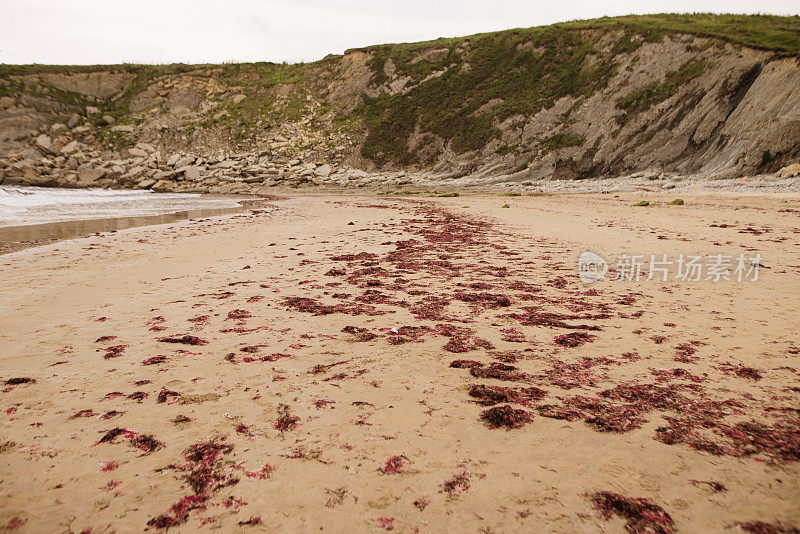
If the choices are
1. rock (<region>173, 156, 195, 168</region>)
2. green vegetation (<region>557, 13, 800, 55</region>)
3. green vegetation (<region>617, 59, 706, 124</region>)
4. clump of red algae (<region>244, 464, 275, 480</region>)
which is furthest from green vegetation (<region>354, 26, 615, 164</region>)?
clump of red algae (<region>244, 464, 275, 480</region>)

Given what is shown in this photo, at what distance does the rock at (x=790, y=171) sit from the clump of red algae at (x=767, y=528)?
26.6m

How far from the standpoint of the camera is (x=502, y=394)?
3221 millimetres

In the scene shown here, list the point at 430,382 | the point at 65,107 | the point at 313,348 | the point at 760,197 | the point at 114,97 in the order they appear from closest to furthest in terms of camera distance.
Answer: the point at 430,382
the point at 313,348
the point at 760,197
the point at 65,107
the point at 114,97

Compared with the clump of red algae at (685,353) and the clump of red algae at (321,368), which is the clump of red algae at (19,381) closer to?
the clump of red algae at (321,368)

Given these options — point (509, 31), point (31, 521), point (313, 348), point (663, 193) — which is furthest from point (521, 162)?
point (31, 521)

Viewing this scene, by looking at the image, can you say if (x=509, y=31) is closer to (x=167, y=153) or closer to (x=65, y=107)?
(x=167, y=153)

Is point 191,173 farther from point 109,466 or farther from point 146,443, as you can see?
point 109,466

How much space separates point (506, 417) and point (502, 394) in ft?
1.05

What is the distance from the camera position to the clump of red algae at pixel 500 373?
11.5ft

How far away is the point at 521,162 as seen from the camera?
33750 mm

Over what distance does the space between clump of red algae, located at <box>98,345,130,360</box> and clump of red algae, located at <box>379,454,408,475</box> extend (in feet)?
10.2

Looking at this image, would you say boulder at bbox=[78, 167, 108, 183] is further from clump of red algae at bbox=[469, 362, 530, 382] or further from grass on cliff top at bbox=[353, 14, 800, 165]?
clump of red algae at bbox=[469, 362, 530, 382]

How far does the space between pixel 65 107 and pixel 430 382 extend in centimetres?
6456

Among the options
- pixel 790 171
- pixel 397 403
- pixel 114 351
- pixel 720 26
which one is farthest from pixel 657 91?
pixel 114 351
